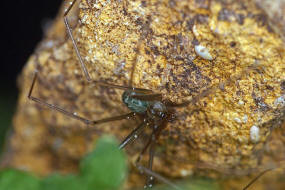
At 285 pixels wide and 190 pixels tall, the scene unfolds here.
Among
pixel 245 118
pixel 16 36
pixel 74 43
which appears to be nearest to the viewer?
pixel 245 118

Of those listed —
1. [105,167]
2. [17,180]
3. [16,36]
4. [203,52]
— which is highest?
[16,36]

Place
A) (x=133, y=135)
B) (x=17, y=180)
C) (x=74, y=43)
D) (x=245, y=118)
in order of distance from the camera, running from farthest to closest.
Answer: (x=133, y=135)
(x=74, y=43)
(x=245, y=118)
(x=17, y=180)

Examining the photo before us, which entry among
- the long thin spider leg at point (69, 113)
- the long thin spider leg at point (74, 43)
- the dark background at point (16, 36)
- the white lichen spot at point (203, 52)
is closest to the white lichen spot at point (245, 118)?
the white lichen spot at point (203, 52)

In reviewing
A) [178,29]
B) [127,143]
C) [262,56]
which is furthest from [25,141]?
[262,56]

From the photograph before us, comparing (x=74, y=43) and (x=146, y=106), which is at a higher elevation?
(x=74, y=43)

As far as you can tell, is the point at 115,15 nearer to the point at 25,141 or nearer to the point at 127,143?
the point at 127,143

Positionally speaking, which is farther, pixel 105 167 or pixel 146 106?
pixel 146 106

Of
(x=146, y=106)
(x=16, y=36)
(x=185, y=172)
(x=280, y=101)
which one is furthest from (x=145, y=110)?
(x=16, y=36)

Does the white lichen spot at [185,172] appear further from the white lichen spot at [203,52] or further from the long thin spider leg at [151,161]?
the white lichen spot at [203,52]

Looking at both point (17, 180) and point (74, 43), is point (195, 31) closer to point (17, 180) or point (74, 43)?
point (74, 43)
